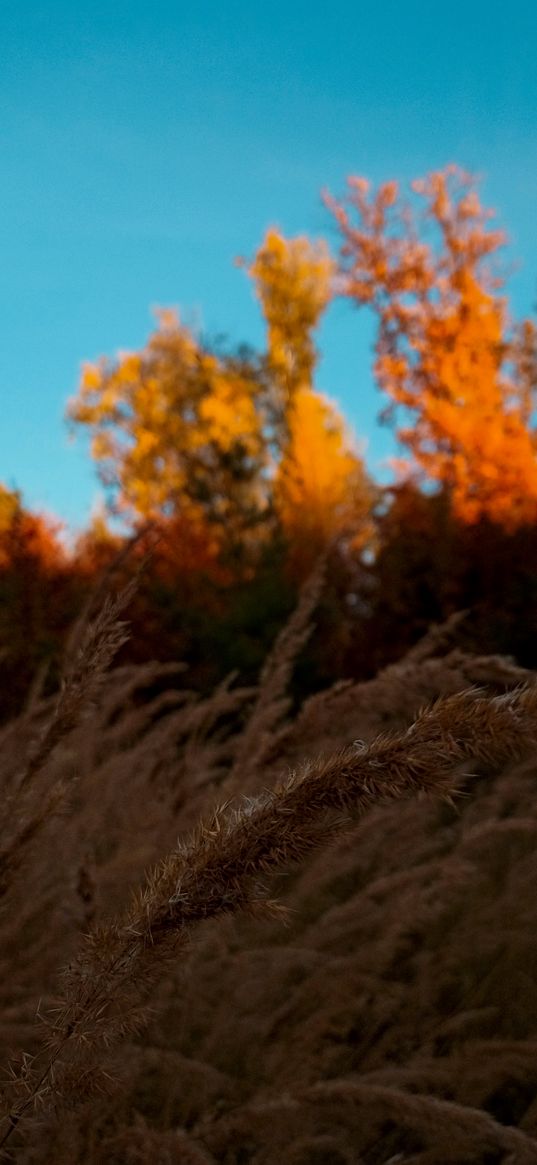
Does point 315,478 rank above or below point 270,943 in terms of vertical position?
above

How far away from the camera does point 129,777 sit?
→ 9.66ft

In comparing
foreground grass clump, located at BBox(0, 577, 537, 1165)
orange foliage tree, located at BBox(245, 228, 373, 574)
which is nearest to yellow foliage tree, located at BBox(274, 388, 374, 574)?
orange foliage tree, located at BBox(245, 228, 373, 574)

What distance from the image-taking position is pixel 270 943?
2180 mm

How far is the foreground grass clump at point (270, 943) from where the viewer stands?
64 centimetres

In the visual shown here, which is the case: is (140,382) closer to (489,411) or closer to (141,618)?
(489,411)

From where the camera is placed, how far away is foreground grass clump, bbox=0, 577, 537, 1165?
64 centimetres

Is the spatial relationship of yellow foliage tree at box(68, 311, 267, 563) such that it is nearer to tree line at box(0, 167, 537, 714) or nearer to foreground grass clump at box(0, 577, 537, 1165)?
tree line at box(0, 167, 537, 714)

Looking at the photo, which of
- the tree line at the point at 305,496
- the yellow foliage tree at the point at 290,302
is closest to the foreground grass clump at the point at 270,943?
the tree line at the point at 305,496

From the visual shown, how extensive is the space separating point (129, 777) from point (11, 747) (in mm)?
814

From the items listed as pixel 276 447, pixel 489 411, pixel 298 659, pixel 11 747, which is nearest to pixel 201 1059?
pixel 11 747

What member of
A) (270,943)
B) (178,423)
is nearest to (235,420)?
(178,423)

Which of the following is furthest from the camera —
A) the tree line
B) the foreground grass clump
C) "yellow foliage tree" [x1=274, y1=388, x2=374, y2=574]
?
"yellow foliage tree" [x1=274, y1=388, x2=374, y2=574]

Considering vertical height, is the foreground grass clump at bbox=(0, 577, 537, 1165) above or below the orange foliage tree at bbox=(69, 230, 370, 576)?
below

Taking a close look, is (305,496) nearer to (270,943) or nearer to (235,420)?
(235,420)
